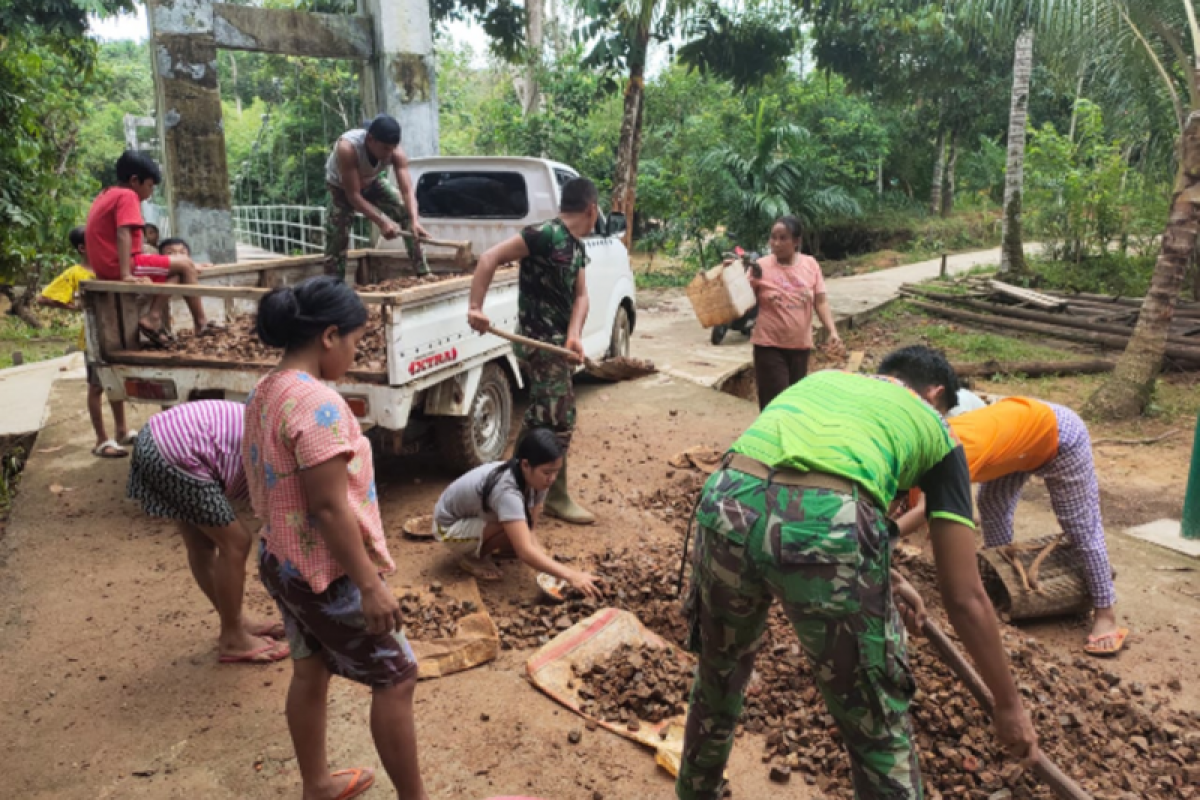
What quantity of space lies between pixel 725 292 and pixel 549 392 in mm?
2250

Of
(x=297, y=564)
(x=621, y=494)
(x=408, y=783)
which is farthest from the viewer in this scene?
(x=621, y=494)

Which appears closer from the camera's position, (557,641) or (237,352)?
(557,641)

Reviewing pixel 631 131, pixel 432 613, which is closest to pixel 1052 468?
pixel 432 613

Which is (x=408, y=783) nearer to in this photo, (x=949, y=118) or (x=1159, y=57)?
(x=1159, y=57)

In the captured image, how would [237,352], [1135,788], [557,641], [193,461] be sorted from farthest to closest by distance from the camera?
→ [237,352]
[557,641]
[193,461]
[1135,788]

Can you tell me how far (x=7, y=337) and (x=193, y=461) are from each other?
10609 millimetres

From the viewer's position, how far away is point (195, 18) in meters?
8.32

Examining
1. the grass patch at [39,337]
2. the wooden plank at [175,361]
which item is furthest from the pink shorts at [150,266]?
the grass patch at [39,337]

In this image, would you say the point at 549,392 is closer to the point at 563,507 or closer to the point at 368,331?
the point at 563,507

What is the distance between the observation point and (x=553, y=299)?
15.2ft

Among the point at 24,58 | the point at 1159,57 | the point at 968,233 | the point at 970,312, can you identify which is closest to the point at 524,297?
the point at 24,58

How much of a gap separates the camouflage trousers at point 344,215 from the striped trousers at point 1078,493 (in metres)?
4.22

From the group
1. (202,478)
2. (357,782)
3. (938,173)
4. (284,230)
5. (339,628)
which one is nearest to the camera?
(339,628)

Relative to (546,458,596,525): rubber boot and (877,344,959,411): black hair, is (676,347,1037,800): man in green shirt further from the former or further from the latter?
(546,458,596,525): rubber boot
